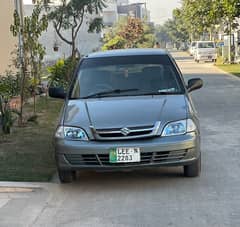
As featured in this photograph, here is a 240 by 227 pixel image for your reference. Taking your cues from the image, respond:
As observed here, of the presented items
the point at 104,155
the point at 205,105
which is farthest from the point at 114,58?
the point at 205,105

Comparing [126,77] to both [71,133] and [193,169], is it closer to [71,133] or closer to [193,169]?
[71,133]

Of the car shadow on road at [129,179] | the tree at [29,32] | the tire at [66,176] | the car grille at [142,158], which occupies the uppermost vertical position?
the tree at [29,32]

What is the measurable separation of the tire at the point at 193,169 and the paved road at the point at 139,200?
67mm

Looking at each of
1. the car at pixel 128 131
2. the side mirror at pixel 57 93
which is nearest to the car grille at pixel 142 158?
the car at pixel 128 131

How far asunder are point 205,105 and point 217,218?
9.96 metres

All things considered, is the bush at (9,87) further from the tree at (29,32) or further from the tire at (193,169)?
the tire at (193,169)

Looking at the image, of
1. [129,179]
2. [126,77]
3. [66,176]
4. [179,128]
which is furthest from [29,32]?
[179,128]

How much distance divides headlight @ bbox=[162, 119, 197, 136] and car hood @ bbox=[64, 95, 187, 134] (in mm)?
68

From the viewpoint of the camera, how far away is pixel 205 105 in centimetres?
1533

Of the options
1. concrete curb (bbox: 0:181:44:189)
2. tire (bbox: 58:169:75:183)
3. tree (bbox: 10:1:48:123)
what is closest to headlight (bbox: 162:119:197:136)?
tire (bbox: 58:169:75:183)

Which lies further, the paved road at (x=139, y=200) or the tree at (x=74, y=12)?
the tree at (x=74, y=12)

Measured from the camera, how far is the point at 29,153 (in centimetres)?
891

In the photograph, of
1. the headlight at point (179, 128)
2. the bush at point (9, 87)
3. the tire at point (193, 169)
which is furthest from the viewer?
the bush at point (9, 87)

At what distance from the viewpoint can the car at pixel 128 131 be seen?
6582 mm
